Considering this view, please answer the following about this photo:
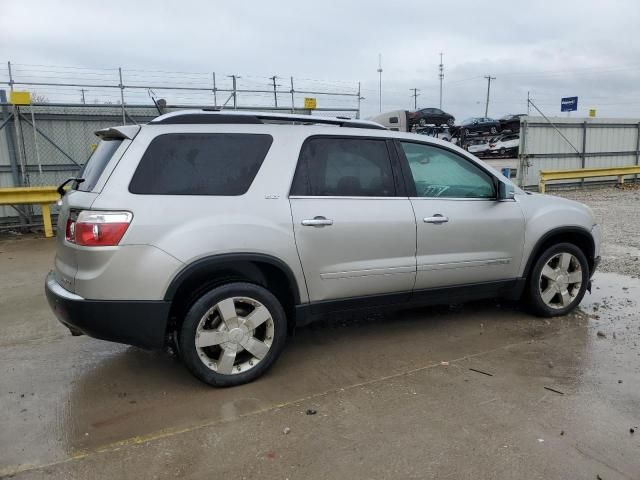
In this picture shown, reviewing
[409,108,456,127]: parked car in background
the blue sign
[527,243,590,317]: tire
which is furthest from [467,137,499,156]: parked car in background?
[527,243,590,317]: tire

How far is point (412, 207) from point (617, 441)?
206cm

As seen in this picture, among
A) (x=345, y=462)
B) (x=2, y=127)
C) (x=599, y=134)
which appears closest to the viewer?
(x=345, y=462)

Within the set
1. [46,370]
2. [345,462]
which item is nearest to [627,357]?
[345,462]

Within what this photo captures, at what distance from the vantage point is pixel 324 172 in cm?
393

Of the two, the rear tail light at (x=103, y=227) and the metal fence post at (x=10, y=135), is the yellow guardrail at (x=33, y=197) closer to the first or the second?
the metal fence post at (x=10, y=135)

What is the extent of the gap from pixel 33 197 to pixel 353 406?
7815 millimetres

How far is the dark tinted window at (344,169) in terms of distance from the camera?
3852 millimetres

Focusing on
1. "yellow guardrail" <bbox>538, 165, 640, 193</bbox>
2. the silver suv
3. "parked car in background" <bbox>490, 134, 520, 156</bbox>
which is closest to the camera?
the silver suv

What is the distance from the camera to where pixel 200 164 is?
11.6 ft

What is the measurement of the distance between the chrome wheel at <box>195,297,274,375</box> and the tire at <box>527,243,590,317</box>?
262cm

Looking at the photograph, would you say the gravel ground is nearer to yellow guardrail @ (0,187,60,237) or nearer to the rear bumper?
the rear bumper

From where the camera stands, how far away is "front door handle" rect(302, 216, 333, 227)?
371cm

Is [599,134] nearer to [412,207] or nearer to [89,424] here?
[412,207]

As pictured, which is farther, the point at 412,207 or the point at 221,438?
the point at 412,207
